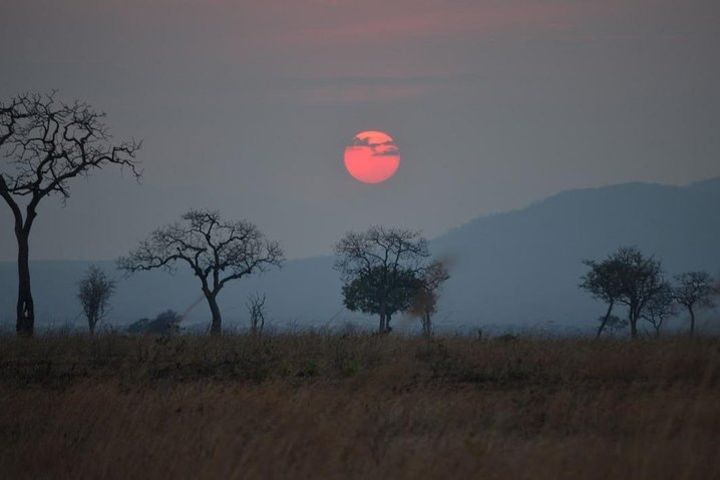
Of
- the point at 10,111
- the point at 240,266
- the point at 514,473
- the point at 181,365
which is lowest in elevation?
the point at 514,473

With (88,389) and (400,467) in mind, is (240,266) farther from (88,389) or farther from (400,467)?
(400,467)

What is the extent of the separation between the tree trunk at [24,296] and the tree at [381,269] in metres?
28.9

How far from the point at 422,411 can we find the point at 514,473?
262 cm

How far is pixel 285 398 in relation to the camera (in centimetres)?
1298

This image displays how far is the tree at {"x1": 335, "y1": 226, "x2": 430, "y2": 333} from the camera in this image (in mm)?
58594

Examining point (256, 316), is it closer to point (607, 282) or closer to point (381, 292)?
point (607, 282)

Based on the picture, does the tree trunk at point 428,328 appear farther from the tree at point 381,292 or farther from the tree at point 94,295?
the tree at point 94,295

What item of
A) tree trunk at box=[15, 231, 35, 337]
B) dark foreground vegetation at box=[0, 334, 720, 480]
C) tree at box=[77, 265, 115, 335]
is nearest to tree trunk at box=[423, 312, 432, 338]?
dark foreground vegetation at box=[0, 334, 720, 480]

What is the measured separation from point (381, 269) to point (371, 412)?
47.3m

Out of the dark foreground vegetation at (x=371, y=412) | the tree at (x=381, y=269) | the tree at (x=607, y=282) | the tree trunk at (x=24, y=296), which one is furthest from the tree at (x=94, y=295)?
the dark foreground vegetation at (x=371, y=412)

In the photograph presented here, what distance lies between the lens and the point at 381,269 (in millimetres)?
59375

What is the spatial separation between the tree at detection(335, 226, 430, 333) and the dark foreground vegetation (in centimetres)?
4079

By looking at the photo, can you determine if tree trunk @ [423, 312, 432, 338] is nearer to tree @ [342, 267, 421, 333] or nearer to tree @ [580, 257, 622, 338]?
tree @ [580, 257, 622, 338]

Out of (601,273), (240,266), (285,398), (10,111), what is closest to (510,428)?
(285,398)
